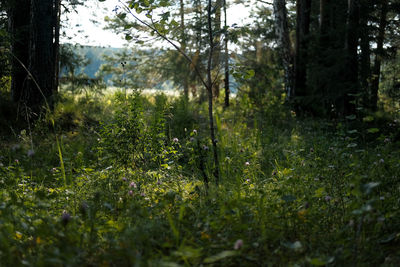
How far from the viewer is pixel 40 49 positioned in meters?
5.83

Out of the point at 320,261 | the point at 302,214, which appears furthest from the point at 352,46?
the point at 320,261

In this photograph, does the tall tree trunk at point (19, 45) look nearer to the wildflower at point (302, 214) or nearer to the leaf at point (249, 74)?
the leaf at point (249, 74)

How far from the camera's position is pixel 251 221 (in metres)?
2.12

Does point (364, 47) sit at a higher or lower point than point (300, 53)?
lower

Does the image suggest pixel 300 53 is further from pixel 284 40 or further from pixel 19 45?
pixel 19 45

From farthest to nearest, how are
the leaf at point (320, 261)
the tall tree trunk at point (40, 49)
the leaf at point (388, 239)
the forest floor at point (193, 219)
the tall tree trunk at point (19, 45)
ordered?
the tall tree trunk at point (19, 45) < the tall tree trunk at point (40, 49) < the leaf at point (388, 239) < the forest floor at point (193, 219) < the leaf at point (320, 261)

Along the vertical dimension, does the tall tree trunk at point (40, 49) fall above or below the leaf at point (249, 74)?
above

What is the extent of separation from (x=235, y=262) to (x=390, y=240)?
37.6 inches

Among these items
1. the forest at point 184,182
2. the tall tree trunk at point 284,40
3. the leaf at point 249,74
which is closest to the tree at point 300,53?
the tall tree trunk at point 284,40

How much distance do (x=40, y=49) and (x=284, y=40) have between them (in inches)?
291

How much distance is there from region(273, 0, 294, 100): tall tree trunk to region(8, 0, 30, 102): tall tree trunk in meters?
7.01

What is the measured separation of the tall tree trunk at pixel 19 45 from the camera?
6438mm

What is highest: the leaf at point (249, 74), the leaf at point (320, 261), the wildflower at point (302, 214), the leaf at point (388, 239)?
the leaf at point (249, 74)

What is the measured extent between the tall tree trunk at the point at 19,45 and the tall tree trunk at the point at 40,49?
66 centimetres
